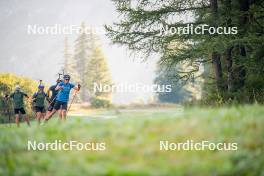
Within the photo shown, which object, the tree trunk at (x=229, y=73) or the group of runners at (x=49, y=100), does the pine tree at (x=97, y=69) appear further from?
the tree trunk at (x=229, y=73)

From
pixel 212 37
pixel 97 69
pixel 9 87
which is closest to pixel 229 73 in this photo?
pixel 212 37

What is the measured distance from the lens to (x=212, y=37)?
1709cm

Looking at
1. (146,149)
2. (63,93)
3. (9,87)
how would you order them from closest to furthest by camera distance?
(146,149), (63,93), (9,87)

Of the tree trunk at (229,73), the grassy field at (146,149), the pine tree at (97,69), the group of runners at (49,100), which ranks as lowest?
the grassy field at (146,149)

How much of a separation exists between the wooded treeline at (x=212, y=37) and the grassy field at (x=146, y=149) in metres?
5.81


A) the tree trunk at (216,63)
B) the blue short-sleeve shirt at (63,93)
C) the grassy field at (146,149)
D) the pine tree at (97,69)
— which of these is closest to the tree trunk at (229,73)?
the tree trunk at (216,63)

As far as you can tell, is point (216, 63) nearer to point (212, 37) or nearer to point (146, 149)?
point (212, 37)

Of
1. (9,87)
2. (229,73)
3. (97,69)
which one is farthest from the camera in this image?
(97,69)

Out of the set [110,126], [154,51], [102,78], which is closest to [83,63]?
[102,78]

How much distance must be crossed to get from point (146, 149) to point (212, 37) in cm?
906

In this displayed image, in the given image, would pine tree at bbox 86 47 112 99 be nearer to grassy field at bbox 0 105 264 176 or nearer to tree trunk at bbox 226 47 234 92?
tree trunk at bbox 226 47 234 92

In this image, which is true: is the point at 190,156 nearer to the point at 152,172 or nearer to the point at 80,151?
the point at 152,172

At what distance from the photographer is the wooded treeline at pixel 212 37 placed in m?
16.9

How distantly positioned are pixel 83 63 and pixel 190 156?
207 feet
